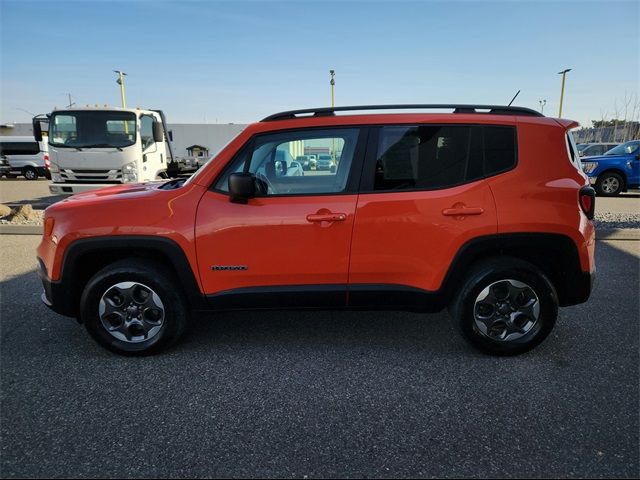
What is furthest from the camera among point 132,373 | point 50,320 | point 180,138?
point 180,138

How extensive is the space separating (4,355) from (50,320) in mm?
652

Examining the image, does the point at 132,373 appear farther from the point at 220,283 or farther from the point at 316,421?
the point at 316,421

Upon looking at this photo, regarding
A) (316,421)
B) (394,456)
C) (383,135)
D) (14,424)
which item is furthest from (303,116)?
(14,424)

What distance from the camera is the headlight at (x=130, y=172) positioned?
378 inches

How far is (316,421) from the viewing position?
2.41m

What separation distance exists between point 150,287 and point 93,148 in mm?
8044

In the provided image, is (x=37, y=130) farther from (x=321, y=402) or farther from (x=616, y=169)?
(x=616, y=169)

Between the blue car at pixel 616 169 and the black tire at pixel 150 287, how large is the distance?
42.1ft

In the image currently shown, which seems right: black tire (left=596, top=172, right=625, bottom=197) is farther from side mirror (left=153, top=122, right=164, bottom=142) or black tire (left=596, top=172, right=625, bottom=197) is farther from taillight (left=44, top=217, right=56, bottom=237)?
taillight (left=44, top=217, right=56, bottom=237)

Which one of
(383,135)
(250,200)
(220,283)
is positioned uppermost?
(383,135)

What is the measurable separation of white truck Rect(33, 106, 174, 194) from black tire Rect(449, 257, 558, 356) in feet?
28.3

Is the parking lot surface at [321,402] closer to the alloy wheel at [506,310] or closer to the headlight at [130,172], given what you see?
the alloy wheel at [506,310]

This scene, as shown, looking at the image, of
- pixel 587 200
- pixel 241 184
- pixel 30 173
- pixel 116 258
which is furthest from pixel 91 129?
pixel 30 173

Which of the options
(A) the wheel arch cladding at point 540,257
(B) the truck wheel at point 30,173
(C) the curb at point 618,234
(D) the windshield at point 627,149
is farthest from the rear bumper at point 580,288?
(B) the truck wheel at point 30,173
